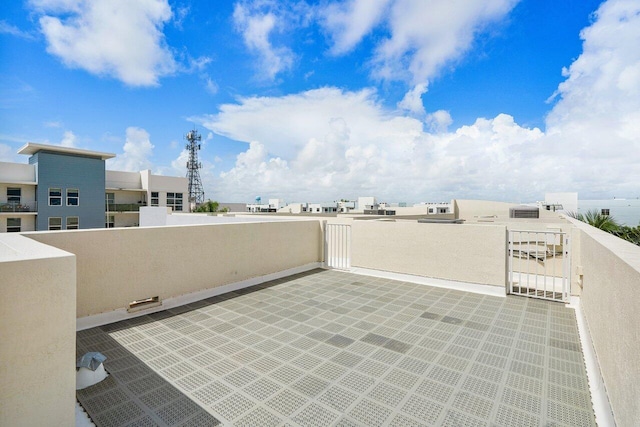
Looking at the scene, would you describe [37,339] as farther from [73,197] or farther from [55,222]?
[73,197]

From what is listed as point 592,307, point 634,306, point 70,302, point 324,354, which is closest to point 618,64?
point 592,307

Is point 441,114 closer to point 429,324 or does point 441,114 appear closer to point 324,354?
point 429,324

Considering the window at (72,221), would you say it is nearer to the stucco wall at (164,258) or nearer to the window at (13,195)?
the window at (13,195)

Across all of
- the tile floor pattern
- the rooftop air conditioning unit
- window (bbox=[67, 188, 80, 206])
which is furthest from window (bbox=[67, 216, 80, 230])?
the rooftop air conditioning unit

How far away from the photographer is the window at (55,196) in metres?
22.4

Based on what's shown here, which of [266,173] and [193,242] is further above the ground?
[266,173]

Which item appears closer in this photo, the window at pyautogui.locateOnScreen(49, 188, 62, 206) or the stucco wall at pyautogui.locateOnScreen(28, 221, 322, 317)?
the stucco wall at pyautogui.locateOnScreen(28, 221, 322, 317)

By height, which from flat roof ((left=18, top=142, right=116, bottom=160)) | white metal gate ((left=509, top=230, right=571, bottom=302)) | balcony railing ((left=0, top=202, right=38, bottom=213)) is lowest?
white metal gate ((left=509, top=230, right=571, bottom=302))

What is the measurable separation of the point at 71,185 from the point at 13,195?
3422mm

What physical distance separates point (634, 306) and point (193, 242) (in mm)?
4639

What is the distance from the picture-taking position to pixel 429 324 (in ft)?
11.8

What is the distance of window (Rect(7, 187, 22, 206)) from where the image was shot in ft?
69.6

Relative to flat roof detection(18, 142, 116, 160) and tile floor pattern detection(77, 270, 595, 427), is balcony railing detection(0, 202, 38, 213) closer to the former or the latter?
flat roof detection(18, 142, 116, 160)

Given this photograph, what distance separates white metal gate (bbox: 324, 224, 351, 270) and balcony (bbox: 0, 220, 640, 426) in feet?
3.18
